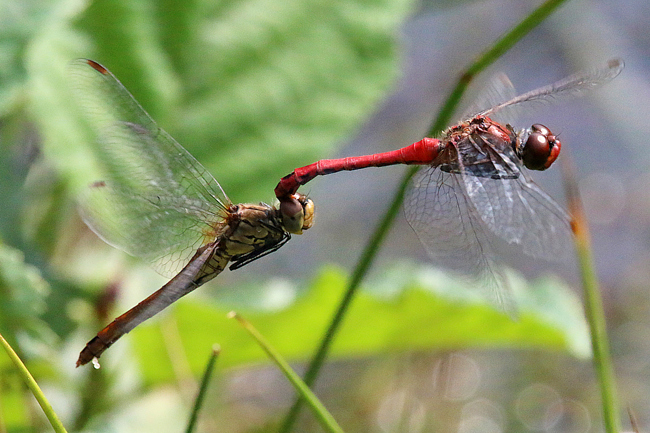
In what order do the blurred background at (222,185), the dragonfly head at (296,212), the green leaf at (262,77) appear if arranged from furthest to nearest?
the green leaf at (262,77), the blurred background at (222,185), the dragonfly head at (296,212)

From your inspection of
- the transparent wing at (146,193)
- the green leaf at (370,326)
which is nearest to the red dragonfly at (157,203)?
the transparent wing at (146,193)

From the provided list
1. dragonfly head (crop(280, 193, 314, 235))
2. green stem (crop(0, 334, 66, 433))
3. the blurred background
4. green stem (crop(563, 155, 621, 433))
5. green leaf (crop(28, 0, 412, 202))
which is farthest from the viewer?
green leaf (crop(28, 0, 412, 202))

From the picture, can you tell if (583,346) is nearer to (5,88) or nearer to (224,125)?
(224,125)

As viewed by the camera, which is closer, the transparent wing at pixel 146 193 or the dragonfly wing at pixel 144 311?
the dragonfly wing at pixel 144 311

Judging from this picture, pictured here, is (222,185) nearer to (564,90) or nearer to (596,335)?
(564,90)

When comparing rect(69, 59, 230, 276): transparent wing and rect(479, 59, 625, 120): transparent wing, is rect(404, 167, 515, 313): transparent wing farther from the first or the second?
rect(69, 59, 230, 276): transparent wing

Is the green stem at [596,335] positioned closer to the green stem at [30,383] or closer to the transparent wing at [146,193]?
the transparent wing at [146,193]

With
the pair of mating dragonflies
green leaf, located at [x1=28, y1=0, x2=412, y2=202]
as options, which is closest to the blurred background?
green leaf, located at [x1=28, y1=0, x2=412, y2=202]

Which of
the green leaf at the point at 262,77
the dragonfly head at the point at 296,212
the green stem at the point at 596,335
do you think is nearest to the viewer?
the green stem at the point at 596,335

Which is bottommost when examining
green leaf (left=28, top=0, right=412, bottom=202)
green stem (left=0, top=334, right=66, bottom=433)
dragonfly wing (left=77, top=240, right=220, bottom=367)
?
green stem (left=0, top=334, right=66, bottom=433)
